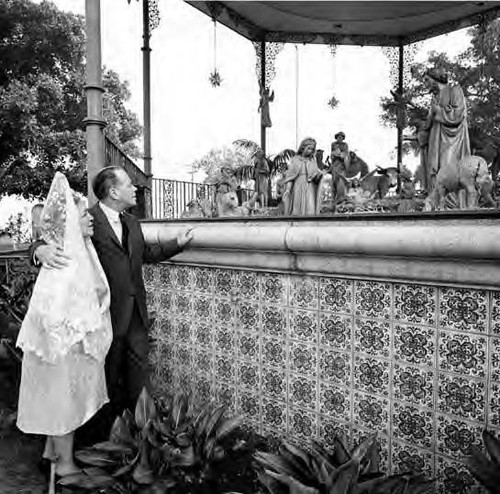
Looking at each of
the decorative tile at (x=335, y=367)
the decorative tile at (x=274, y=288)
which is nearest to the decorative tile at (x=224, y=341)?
the decorative tile at (x=274, y=288)

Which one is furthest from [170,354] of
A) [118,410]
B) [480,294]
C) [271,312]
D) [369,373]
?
[480,294]

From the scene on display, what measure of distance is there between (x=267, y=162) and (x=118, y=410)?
9.31 m

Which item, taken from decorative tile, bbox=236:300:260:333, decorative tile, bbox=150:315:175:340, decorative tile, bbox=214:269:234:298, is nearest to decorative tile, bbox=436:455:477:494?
decorative tile, bbox=236:300:260:333

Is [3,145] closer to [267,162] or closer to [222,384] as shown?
[267,162]

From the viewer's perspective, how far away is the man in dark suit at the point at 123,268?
2469 millimetres

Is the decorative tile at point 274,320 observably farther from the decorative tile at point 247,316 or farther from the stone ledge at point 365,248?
the stone ledge at point 365,248

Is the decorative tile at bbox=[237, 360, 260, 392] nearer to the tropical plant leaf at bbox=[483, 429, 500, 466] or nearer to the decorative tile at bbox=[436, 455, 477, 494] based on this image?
the decorative tile at bbox=[436, 455, 477, 494]

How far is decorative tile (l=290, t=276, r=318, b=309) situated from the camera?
214 centimetres

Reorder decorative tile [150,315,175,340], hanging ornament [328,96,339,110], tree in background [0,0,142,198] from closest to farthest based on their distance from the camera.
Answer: decorative tile [150,315,175,340] → tree in background [0,0,142,198] → hanging ornament [328,96,339,110]

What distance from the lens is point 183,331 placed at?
2.92 metres

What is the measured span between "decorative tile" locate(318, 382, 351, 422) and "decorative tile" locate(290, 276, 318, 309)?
1.11ft

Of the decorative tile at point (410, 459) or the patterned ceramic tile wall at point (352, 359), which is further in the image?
the decorative tile at point (410, 459)

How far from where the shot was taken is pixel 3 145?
576 inches

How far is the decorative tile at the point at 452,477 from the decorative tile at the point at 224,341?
1.12m
